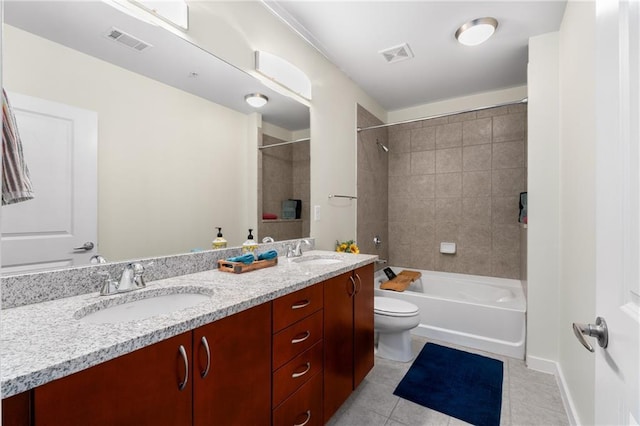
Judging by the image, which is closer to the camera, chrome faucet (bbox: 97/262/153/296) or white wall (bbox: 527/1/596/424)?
chrome faucet (bbox: 97/262/153/296)

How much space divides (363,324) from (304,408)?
2.18 ft

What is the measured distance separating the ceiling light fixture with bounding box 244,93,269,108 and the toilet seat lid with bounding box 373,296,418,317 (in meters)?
1.70

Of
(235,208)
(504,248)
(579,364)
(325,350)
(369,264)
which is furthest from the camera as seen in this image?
(504,248)

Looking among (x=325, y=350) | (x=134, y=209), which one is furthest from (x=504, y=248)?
(x=134, y=209)

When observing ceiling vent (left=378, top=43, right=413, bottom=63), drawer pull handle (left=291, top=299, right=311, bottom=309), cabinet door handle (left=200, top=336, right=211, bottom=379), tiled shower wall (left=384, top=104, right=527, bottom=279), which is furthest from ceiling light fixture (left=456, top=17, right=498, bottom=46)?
cabinet door handle (left=200, top=336, right=211, bottom=379)

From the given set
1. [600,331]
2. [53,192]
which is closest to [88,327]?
[53,192]

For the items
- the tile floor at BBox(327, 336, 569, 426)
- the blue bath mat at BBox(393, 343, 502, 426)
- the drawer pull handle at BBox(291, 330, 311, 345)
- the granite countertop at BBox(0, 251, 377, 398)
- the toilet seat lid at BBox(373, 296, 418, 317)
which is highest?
the granite countertop at BBox(0, 251, 377, 398)

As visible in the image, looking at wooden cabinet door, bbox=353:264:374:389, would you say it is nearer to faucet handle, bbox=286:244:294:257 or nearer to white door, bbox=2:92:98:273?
faucet handle, bbox=286:244:294:257

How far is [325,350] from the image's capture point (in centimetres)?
146

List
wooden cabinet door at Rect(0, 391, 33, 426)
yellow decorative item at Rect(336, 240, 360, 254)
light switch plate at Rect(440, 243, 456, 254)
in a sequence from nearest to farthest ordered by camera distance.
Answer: wooden cabinet door at Rect(0, 391, 33, 426) < yellow decorative item at Rect(336, 240, 360, 254) < light switch plate at Rect(440, 243, 456, 254)

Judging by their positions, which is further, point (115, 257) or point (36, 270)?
point (115, 257)

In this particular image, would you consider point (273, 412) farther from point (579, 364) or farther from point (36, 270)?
point (579, 364)

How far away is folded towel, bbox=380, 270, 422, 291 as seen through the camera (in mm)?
2990

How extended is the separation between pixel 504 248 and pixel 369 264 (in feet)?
6.94
